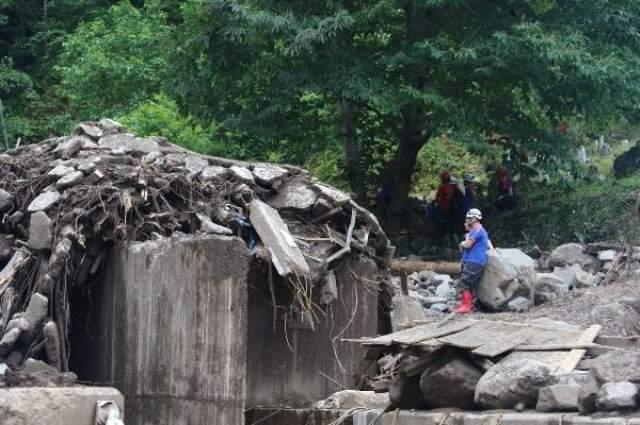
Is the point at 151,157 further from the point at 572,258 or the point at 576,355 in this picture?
the point at 572,258

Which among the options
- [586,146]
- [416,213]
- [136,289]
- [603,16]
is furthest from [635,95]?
[136,289]

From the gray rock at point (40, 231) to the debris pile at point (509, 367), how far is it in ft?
11.8

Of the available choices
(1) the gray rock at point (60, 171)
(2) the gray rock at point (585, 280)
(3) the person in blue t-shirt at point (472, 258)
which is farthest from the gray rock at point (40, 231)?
(2) the gray rock at point (585, 280)

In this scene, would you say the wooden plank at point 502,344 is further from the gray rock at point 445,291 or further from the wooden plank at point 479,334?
the gray rock at point 445,291

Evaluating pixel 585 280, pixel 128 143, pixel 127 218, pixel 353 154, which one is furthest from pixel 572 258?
pixel 127 218

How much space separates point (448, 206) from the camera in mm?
21469

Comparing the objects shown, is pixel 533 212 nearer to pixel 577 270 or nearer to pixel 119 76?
pixel 577 270

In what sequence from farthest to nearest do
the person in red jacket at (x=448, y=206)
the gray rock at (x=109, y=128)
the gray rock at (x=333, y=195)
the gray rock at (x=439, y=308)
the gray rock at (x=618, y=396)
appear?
the person in red jacket at (x=448, y=206) → the gray rock at (x=439, y=308) → the gray rock at (x=109, y=128) → the gray rock at (x=333, y=195) → the gray rock at (x=618, y=396)

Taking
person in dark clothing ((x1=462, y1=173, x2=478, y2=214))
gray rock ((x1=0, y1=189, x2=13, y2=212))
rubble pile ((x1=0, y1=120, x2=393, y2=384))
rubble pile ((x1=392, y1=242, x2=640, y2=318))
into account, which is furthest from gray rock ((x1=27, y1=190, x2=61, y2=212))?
person in dark clothing ((x1=462, y1=173, x2=478, y2=214))

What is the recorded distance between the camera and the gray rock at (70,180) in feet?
39.1

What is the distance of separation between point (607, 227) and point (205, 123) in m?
6.84

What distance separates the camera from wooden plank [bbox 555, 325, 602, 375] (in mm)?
7762

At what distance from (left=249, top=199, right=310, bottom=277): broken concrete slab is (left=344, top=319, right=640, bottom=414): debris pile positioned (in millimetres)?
2157

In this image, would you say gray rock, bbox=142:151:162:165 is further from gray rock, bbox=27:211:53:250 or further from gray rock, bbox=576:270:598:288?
gray rock, bbox=576:270:598:288
